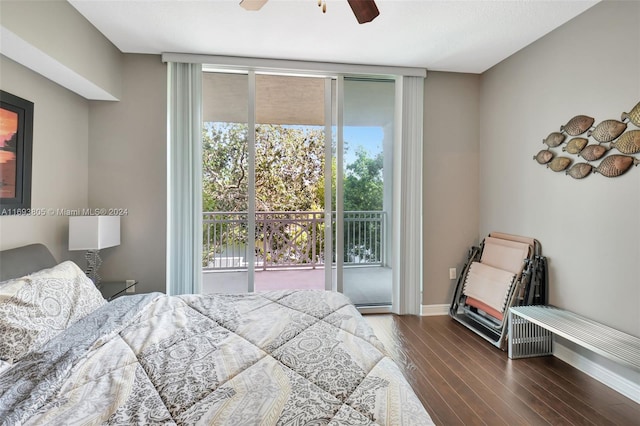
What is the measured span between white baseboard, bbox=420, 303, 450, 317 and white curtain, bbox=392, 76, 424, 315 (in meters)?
0.06

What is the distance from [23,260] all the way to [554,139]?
162 inches

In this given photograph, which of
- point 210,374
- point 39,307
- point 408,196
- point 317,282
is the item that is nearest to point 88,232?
point 39,307

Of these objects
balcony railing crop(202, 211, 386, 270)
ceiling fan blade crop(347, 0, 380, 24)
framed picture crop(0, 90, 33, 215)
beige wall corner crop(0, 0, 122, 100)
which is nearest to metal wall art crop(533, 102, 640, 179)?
balcony railing crop(202, 211, 386, 270)

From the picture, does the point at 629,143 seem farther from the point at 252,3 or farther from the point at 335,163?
the point at 252,3

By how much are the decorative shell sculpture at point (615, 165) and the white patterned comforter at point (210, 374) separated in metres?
2.12

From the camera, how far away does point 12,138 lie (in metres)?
2.08

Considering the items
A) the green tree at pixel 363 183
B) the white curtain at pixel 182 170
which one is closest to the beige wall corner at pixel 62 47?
the white curtain at pixel 182 170

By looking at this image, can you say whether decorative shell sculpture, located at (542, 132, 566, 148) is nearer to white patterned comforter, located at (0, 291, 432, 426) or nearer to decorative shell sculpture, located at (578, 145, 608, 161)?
decorative shell sculpture, located at (578, 145, 608, 161)

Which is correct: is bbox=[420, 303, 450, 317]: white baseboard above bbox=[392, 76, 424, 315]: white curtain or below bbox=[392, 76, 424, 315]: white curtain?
below

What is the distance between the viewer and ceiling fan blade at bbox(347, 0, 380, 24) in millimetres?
1663

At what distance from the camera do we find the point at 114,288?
277 cm

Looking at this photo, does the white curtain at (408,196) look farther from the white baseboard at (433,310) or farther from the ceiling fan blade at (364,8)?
the ceiling fan blade at (364,8)

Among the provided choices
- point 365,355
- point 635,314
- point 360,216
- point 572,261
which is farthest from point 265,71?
point 635,314

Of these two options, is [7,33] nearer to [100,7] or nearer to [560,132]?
[100,7]
